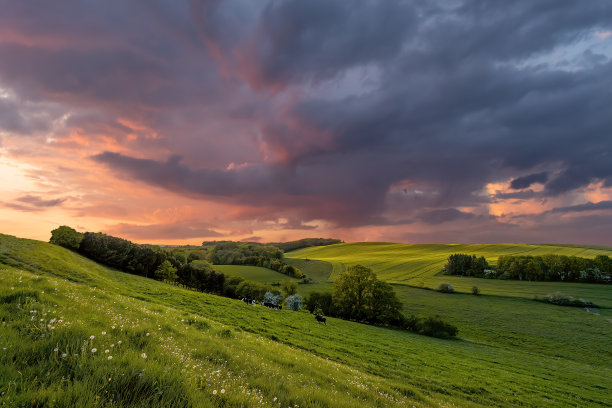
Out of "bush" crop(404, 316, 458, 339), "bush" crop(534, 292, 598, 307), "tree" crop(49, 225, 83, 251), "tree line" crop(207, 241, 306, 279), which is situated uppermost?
"tree" crop(49, 225, 83, 251)

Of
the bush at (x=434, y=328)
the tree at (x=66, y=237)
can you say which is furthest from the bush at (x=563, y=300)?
the tree at (x=66, y=237)

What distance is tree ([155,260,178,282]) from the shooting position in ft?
238

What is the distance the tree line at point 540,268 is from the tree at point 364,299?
74920mm

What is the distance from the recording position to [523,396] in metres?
20.9

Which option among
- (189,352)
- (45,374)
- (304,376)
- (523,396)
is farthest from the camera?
(523,396)

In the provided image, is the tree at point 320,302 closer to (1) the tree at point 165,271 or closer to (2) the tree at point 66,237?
(1) the tree at point 165,271

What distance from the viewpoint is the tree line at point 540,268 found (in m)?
103

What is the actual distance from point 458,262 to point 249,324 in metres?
126

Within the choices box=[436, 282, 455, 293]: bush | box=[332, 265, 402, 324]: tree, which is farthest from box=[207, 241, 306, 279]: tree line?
box=[436, 282, 455, 293]: bush

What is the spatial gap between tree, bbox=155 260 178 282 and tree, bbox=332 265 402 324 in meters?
46.2

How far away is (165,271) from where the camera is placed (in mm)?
72812

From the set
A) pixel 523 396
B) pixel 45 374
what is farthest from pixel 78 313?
pixel 523 396

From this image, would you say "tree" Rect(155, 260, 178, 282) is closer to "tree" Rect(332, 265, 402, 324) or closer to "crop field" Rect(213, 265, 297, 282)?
"crop field" Rect(213, 265, 297, 282)

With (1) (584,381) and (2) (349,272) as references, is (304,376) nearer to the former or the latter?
(1) (584,381)
